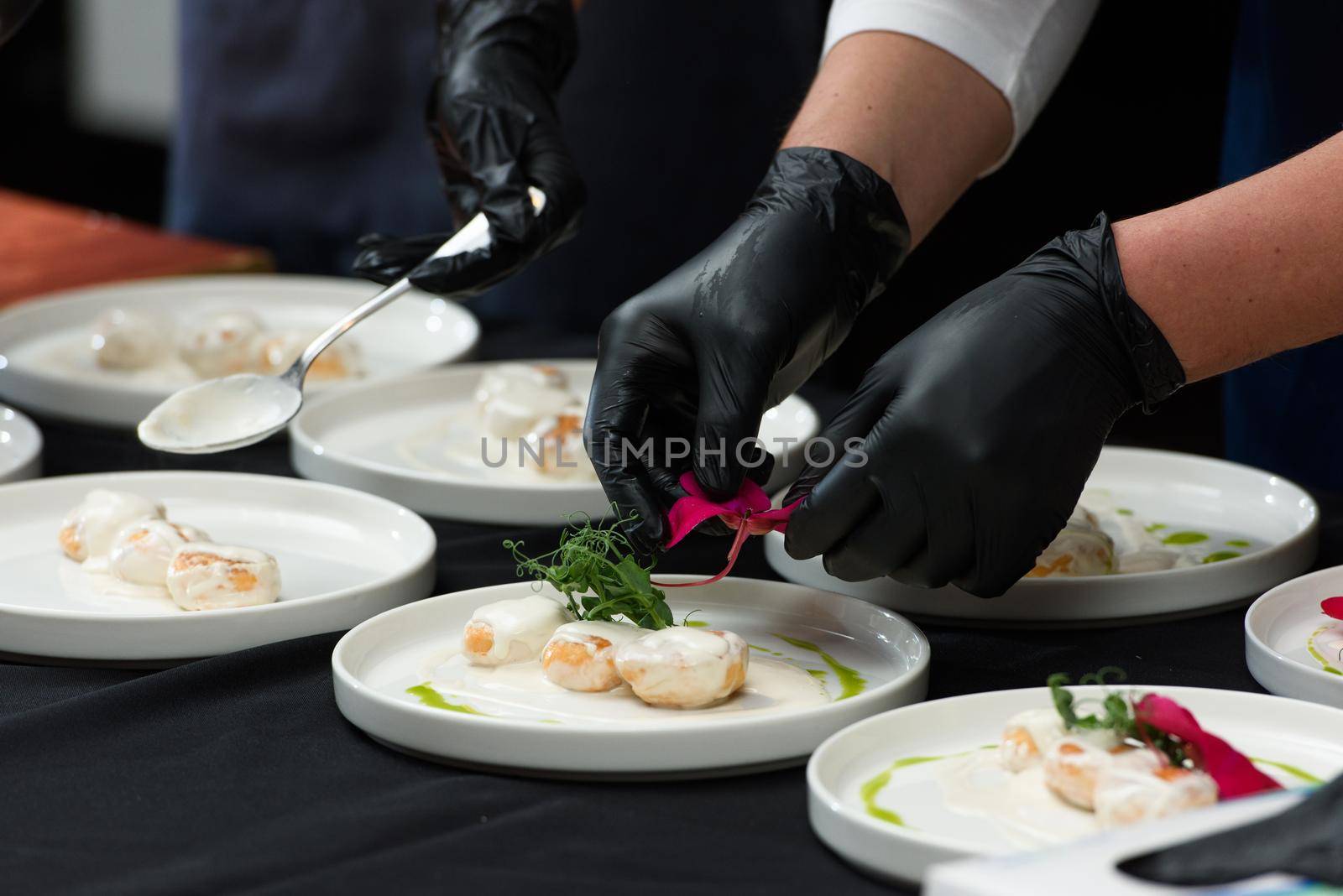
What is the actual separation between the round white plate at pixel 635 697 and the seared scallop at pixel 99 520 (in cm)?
34

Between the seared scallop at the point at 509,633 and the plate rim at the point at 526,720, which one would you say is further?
the seared scallop at the point at 509,633

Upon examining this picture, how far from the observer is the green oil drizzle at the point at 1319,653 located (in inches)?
43.4

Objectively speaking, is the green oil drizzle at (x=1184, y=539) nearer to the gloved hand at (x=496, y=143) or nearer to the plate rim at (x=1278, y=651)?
the plate rim at (x=1278, y=651)

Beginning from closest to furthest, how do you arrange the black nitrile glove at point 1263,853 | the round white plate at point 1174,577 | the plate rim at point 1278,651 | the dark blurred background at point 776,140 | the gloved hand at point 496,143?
the black nitrile glove at point 1263,853 → the plate rim at point 1278,651 → the round white plate at point 1174,577 → the gloved hand at point 496,143 → the dark blurred background at point 776,140

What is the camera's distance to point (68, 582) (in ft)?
4.25

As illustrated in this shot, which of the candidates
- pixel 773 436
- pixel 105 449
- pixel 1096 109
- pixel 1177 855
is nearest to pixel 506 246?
pixel 773 436

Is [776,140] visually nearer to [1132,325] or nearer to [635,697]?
[1132,325]

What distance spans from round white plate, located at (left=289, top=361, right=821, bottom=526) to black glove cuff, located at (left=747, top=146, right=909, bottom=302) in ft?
0.85

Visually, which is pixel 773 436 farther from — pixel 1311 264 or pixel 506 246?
pixel 1311 264

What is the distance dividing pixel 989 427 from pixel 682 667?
1.06 ft

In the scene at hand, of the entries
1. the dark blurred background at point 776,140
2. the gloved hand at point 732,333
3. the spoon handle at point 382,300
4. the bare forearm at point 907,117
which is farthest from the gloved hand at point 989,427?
the dark blurred background at point 776,140

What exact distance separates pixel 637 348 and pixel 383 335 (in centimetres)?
98

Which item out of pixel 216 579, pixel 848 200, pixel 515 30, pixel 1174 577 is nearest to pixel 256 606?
→ pixel 216 579

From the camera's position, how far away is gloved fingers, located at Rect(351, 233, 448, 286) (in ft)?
5.35
